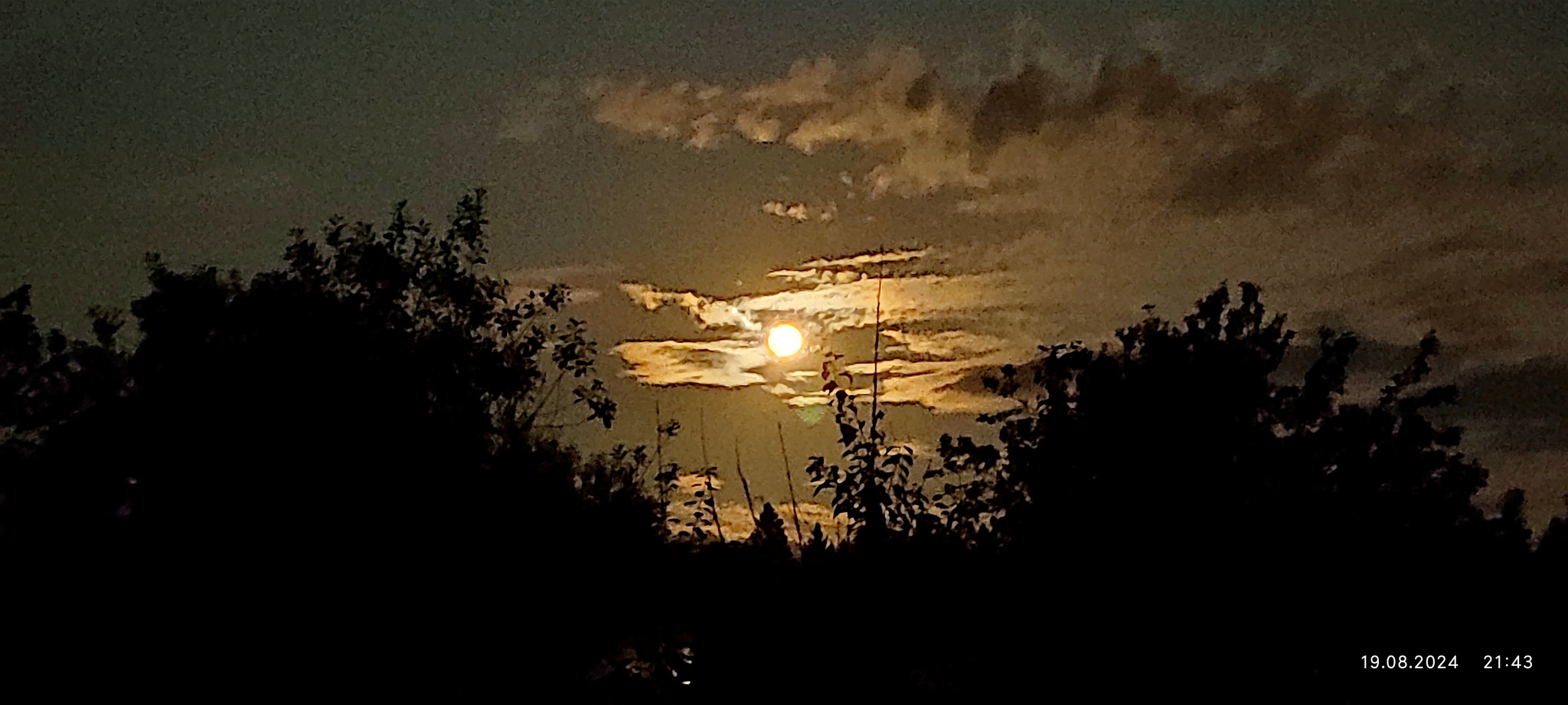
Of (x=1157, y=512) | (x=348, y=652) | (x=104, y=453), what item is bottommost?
(x=348, y=652)

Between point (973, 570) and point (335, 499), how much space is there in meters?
10.1

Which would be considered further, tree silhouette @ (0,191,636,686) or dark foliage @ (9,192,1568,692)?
tree silhouette @ (0,191,636,686)

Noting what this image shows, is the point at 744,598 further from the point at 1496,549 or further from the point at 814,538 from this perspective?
the point at 1496,549

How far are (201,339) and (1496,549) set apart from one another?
1810cm

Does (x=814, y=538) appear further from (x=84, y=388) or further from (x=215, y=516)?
(x=84, y=388)

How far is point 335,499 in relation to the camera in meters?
19.5

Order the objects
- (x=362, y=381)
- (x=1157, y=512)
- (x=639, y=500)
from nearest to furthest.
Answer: (x=1157, y=512) < (x=362, y=381) < (x=639, y=500)

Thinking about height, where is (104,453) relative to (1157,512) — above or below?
above

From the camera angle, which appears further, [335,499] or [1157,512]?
[335,499]

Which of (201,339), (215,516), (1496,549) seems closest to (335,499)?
(215,516)

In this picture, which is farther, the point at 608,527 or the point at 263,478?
the point at 608,527

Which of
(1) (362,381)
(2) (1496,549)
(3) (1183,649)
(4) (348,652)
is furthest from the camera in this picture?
(1) (362,381)

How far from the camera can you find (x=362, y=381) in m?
22.1

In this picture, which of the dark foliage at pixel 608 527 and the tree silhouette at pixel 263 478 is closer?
the dark foliage at pixel 608 527
